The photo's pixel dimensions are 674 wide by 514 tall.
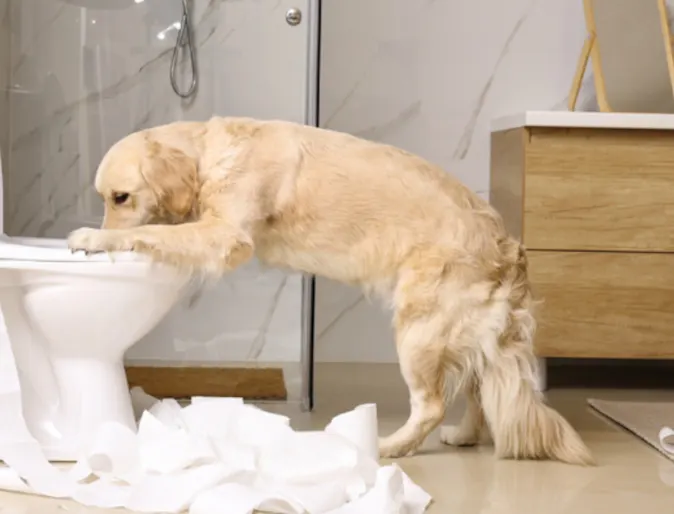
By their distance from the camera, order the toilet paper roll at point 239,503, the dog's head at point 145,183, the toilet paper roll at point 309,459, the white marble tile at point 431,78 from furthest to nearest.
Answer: the white marble tile at point 431,78
the dog's head at point 145,183
the toilet paper roll at point 309,459
the toilet paper roll at point 239,503

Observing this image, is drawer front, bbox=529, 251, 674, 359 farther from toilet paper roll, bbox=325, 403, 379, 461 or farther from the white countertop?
toilet paper roll, bbox=325, 403, 379, 461

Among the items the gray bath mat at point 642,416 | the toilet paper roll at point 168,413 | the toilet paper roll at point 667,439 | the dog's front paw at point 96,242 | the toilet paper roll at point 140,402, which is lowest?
the gray bath mat at point 642,416

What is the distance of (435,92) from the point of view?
9.79 ft

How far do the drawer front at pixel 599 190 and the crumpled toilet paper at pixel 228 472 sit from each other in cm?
102

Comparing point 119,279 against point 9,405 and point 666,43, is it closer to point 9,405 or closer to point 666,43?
point 9,405

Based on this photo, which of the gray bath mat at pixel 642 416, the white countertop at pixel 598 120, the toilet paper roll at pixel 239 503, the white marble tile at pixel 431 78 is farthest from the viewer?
the white marble tile at pixel 431 78

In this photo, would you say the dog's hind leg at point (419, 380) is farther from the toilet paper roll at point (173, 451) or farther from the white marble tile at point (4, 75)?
the white marble tile at point (4, 75)

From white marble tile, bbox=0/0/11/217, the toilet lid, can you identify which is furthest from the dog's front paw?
white marble tile, bbox=0/0/11/217

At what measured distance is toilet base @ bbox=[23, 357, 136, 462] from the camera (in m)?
1.82

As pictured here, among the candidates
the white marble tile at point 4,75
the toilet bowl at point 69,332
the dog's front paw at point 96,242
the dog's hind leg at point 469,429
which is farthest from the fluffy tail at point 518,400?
the white marble tile at point 4,75

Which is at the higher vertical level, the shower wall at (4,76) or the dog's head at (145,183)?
the shower wall at (4,76)

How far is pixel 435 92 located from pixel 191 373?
116 cm

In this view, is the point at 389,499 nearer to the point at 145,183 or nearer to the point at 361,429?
the point at 361,429

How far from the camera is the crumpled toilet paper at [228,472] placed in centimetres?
156
